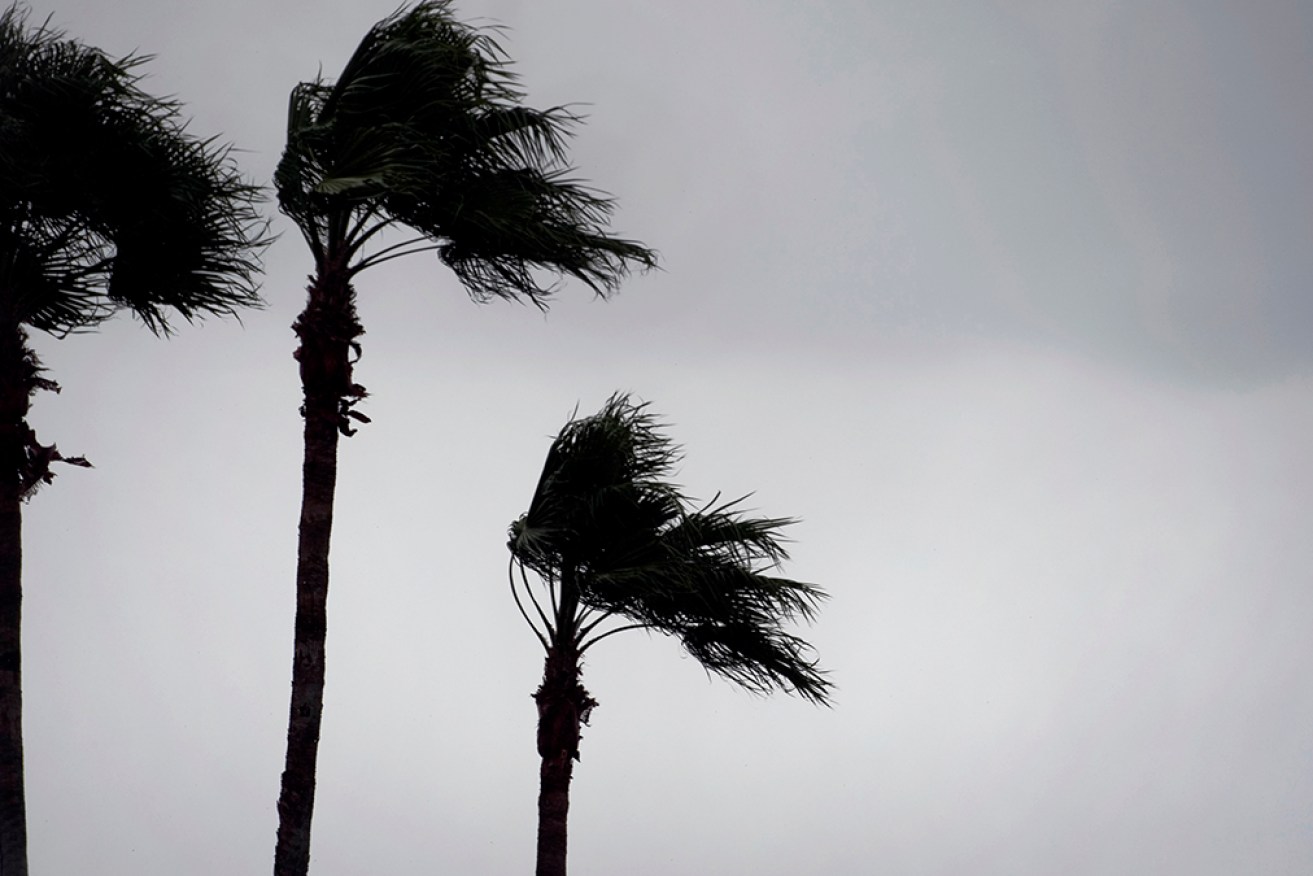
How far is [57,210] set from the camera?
16641mm

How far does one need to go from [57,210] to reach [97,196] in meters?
0.43

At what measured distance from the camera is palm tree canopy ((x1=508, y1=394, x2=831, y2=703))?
53.9 ft

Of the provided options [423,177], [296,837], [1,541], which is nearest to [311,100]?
[423,177]

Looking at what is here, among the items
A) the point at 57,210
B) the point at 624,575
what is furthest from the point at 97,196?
the point at 624,575

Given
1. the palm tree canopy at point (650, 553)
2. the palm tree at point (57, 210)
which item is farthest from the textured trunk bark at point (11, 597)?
the palm tree canopy at point (650, 553)

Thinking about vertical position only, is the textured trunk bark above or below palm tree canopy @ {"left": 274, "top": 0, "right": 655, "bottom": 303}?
below

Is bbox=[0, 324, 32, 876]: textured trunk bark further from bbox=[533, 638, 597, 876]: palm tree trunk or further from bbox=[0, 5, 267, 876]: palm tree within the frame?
bbox=[533, 638, 597, 876]: palm tree trunk

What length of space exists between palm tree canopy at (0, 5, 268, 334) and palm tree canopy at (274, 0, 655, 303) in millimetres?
2167

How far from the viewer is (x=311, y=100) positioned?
15258 mm

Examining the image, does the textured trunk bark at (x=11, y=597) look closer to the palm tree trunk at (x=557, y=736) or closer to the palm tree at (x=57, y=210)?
the palm tree at (x=57, y=210)

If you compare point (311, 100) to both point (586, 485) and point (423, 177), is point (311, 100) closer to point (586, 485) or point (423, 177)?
point (423, 177)

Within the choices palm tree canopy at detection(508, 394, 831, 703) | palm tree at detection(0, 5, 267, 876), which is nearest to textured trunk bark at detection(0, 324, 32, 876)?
palm tree at detection(0, 5, 267, 876)

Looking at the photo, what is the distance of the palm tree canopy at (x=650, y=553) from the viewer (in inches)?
647

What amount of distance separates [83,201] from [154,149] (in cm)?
88
